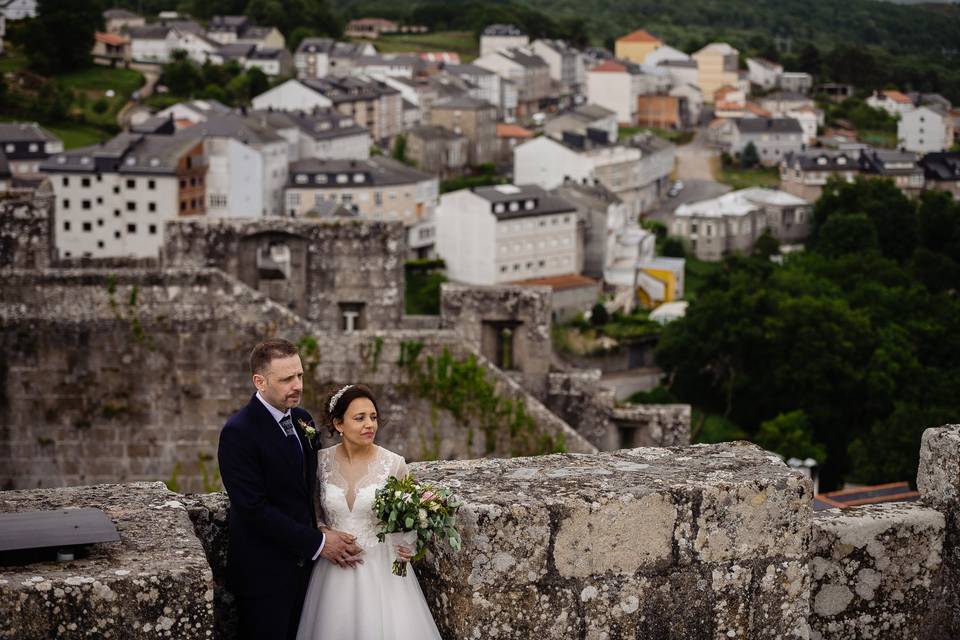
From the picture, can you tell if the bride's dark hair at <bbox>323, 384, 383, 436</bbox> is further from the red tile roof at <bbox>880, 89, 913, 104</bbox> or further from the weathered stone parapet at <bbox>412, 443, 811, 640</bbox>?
the red tile roof at <bbox>880, 89, 913, 104</bbox>

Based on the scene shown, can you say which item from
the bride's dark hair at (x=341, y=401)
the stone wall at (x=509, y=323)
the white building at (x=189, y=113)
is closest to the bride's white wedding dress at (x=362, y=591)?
the bride's dark hair at (x=341, y=401)

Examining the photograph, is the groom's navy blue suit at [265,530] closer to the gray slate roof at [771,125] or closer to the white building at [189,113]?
the white building at [189,113]

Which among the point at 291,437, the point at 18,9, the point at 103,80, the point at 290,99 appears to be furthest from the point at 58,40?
the point at 291,437

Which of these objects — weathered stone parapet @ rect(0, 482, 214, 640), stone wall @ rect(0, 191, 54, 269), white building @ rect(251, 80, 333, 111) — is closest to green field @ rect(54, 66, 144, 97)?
white building @ rect(251, 80, 333, 111)

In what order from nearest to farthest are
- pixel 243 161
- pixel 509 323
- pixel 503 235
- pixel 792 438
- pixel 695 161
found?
1. pixel 509 323
2. pixel 792 438
3. pixel 243 161
4. pixel 503 235
5. pixel 695 161

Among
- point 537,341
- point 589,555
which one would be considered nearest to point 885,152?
point 537,341

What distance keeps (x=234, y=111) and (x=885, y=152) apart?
204 ft

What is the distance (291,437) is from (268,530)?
0.50 metres

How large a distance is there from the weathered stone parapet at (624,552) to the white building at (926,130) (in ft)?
482

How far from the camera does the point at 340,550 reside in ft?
24.4

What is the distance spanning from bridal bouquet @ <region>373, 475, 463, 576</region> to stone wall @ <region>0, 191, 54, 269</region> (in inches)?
521

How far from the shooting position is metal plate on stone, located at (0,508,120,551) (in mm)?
6688

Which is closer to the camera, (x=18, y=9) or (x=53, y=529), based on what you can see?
(x=53, y=529)

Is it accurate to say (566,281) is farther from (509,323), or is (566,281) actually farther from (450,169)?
(509,323)
